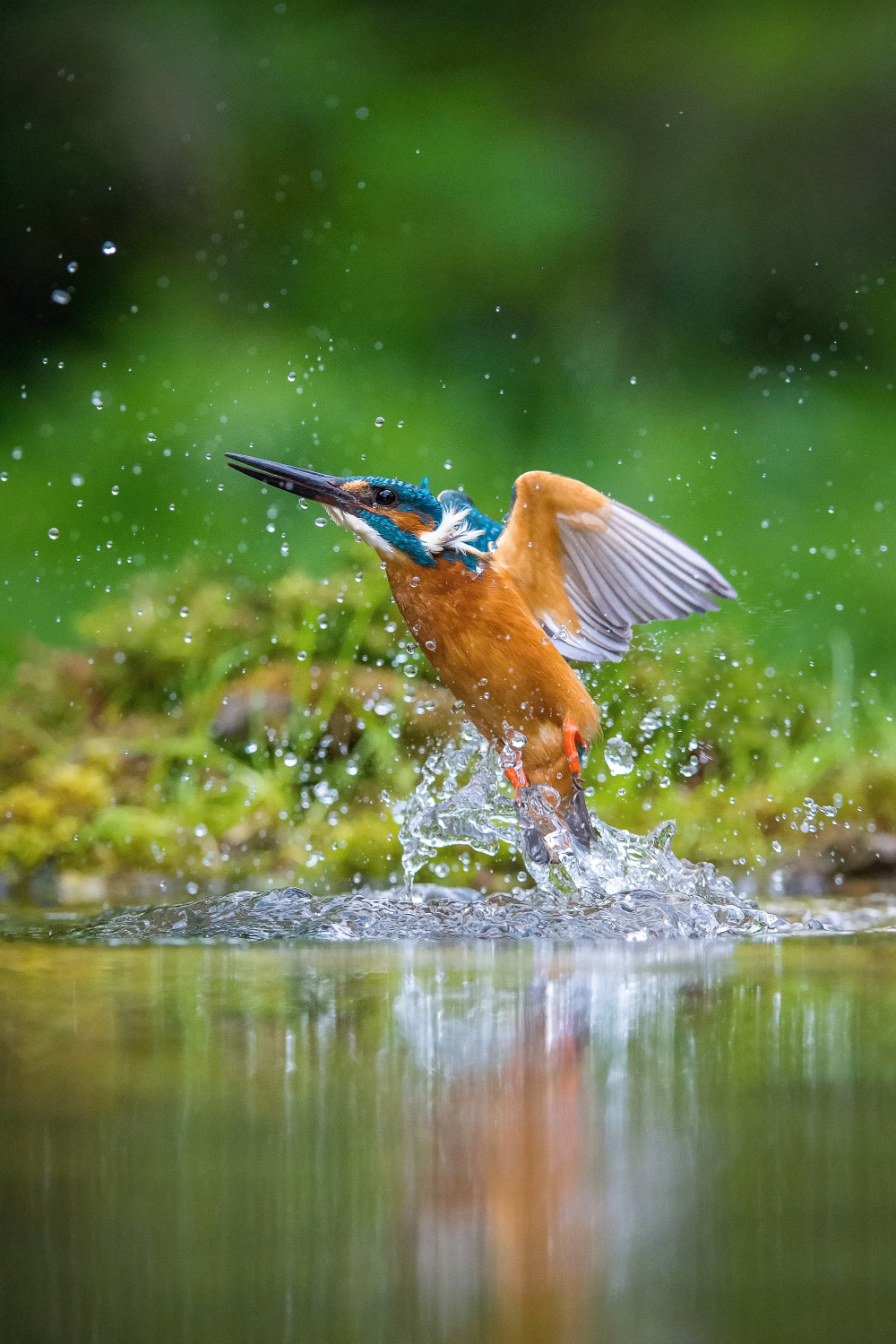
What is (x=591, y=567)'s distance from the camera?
3025mm

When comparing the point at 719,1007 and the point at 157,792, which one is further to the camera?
the point at 157,792

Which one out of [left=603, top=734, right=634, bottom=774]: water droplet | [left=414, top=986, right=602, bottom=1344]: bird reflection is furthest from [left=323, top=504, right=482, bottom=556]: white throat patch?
[left=414, top=986, right=602, bottom=1344]: bird reflection

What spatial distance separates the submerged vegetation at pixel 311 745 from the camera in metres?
3.80

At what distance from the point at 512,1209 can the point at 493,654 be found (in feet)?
5.80

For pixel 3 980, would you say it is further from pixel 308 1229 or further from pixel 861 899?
pixel 861 899

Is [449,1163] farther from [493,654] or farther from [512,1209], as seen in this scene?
[493,654]

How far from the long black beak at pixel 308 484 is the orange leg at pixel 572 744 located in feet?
1.83

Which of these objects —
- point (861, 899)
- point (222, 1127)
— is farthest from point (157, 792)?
point (222, 1127)

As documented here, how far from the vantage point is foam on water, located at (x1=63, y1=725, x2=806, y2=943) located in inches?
106

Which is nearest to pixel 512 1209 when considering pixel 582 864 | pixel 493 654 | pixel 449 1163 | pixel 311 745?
pixel 449 1163

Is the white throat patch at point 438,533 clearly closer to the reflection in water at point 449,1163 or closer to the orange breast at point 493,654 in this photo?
the orange breast at point 493,654

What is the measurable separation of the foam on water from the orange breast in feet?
0.45

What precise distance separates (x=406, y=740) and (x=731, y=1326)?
3.26 m

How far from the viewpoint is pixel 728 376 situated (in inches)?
242
